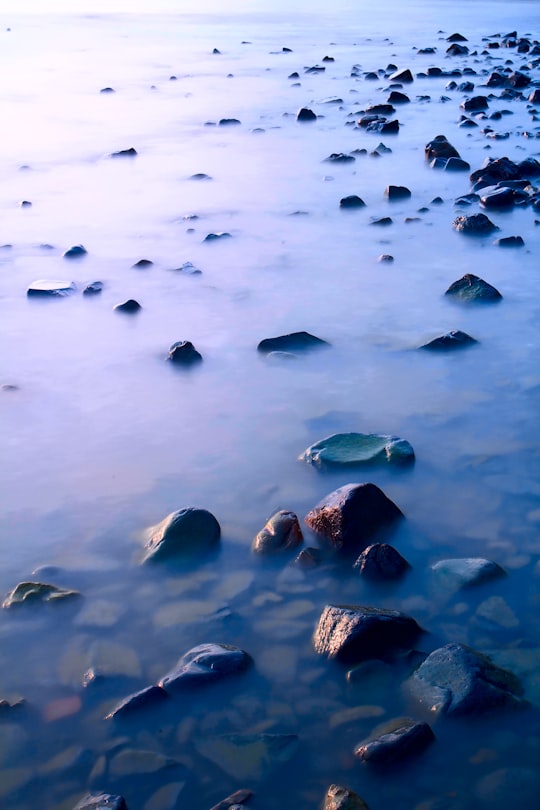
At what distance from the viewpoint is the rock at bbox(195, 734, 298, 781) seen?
1976 mm

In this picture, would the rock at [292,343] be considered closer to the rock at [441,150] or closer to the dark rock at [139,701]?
the dark rock at [139,701]

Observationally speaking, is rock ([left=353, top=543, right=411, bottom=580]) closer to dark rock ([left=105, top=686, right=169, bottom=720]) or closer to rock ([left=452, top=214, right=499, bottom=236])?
dark rock ([left=105, top=686, right=169, bottom=720])

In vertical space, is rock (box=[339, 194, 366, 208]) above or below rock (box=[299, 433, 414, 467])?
below

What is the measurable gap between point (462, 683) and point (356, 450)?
1.21 metres

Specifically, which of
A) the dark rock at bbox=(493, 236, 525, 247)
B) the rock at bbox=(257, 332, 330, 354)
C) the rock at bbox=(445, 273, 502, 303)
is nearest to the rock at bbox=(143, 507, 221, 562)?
the rock at bbox=(257, 332, 330, 354)

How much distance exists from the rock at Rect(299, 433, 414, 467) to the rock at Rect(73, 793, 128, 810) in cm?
150

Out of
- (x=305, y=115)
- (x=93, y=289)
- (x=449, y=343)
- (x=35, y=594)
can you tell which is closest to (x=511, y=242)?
(x=449, y=343)

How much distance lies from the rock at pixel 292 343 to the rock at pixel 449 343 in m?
0.46

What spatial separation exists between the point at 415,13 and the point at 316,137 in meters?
21.4

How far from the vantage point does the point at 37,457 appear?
3311mm

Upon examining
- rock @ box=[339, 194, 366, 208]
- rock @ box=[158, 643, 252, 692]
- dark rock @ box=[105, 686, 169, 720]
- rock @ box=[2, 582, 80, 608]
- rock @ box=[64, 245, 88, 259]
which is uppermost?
rock @ box=[158, 643, 252, 692]

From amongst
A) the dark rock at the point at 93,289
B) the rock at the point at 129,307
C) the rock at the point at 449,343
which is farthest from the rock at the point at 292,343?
the dark rock at the point at 93,289

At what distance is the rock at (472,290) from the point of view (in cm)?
471

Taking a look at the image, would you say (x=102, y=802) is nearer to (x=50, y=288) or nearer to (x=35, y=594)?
(x=35, y=594)
